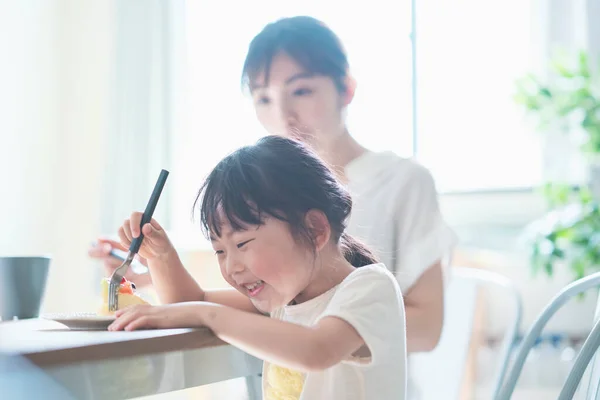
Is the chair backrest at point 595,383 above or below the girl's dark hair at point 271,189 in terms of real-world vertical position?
below

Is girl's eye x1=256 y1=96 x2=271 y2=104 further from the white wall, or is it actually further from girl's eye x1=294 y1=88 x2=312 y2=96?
the white wall

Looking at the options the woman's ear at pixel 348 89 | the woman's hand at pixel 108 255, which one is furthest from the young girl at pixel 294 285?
the woman's ear at pixel 348 89

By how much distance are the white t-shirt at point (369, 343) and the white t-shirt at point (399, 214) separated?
41 cm

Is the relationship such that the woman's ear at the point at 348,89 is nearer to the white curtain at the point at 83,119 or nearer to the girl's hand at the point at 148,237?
the girl's hand at the point at 148,237

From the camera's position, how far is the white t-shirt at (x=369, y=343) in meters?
0.75

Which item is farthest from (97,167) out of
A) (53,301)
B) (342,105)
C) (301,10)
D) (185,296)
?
(185,296)

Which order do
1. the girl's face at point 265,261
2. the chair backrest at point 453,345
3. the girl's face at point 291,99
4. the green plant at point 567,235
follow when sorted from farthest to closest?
1. the green plant at point 567,235
2. the chair backrest at point 453,345
3. the girl's face at point 291,99
4. the girl's face at point 265,261

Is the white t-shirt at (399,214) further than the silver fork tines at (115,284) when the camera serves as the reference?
Yes

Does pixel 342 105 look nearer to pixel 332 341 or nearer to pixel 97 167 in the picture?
pixel 332 341

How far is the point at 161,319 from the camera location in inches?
29.5

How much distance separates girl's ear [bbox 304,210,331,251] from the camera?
2.81 feet

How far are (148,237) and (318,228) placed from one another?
0.20 metres

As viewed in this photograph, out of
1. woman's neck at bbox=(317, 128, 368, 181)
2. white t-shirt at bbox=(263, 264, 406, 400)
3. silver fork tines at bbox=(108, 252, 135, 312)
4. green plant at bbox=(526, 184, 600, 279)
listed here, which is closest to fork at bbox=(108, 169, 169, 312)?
silver fork tines at bbox=(108, 252, 135, 312)

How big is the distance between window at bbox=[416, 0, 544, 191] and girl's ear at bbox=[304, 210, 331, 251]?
71.4 inches
